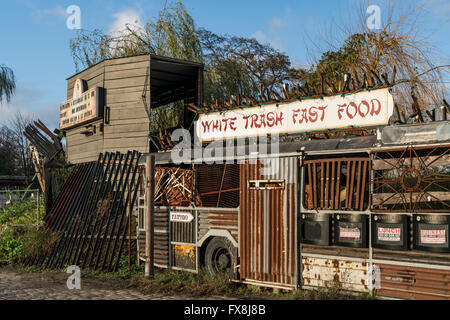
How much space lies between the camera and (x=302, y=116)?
9.49m

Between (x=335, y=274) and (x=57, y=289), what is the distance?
19.6 ft

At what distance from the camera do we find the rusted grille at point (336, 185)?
805 centimetres

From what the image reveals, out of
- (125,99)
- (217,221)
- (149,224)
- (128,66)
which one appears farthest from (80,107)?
(217,221)

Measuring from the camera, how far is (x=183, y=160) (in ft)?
36.7

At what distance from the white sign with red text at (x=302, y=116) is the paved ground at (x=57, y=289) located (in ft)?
13.2

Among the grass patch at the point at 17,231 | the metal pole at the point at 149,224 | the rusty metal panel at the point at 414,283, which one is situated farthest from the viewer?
the grass patch at the point at 17,231

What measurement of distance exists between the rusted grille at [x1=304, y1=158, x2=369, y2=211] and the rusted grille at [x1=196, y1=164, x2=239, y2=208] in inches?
114

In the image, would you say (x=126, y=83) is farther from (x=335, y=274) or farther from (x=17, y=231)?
(x=335, y=274)

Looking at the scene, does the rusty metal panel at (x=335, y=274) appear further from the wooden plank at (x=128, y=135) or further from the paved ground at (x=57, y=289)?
the wooden plank at (x=128, y=135)

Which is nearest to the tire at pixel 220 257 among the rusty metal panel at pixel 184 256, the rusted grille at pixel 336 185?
the rusty metal panel at pixel 184 256

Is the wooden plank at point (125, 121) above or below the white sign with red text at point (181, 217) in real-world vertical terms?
above

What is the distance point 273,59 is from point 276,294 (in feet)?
82.7
